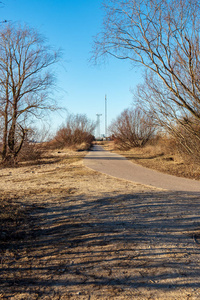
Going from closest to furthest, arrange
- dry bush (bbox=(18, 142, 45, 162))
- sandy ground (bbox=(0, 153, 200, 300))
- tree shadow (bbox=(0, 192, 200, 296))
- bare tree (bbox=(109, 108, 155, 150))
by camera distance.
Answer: sandy ground (bbox=(0, 153, 200, 300))
tree shadow (bbox=(0, 192, 200, 296))
dry bush (bbox=(18, 142, 45, 162))
bare tree (bbox=(109, 108, 155, 150))

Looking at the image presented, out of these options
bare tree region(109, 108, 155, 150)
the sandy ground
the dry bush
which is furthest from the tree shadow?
bare tree region(109, 108, 155, 150)

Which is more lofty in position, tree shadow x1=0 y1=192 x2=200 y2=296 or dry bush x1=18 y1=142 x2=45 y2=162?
dry bush x1=18 y1=142 x2=45 y2=162

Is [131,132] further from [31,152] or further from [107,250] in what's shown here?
[107,250]

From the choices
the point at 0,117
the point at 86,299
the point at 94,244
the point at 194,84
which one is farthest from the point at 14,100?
the point at 86,299

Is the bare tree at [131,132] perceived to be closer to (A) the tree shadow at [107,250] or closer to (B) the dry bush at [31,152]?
(B) the dry bush at [31,152]

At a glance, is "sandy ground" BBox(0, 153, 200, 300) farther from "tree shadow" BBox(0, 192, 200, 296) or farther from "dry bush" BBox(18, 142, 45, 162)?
"dry bush" BBox(18, 142, 45, 162)

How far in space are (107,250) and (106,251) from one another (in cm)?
3

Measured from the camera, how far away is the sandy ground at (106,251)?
2438 mm

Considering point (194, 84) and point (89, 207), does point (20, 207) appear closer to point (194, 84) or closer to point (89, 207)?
point (89, 207)

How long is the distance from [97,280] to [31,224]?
182cm

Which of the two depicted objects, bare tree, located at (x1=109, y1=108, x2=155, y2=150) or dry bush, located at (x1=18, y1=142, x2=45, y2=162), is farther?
bare tree, located at (x1=109, y1=108, x2=155, y2=150)

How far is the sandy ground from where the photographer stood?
96.0 inches

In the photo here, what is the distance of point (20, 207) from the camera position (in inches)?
187

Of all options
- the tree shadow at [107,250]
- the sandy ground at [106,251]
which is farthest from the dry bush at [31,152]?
the tree shadow at [107,250]
